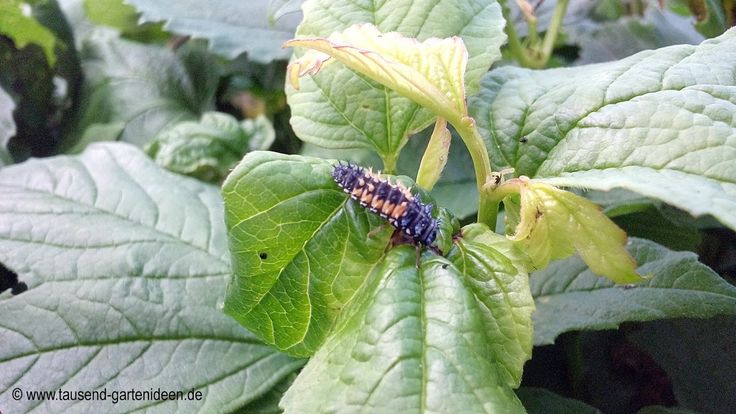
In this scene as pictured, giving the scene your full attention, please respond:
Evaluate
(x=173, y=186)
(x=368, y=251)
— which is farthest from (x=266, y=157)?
(x=173, y=186)

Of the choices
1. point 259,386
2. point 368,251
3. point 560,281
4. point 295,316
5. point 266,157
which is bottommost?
point 259,386

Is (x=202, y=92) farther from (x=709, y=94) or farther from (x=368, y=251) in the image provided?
(x=709, y=94)

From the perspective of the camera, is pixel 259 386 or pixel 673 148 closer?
pixel 673 148

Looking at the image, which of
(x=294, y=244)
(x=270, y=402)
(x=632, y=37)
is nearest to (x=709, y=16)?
(x=632, y=37)

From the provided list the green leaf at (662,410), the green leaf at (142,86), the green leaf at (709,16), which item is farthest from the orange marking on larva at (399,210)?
the green leaf at (142,86)

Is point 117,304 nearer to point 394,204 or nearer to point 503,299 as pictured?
point 394,204

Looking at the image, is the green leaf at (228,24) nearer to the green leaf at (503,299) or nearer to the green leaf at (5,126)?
the green leaf at (5,126)

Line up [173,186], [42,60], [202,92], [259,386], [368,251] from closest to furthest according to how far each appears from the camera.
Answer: [368,251]
[259,386]
[173,186]
[42,60]
[202,92]

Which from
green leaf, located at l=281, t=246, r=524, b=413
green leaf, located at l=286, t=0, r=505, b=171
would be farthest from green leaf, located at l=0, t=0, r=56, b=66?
green leaf, located at l=281, t=246, r=524, b=413

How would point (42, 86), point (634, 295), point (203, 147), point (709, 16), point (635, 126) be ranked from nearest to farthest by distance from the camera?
point (635, 126) → point (634, 295) → point (709, 16) → point (203, 147) → point (42, 86)
